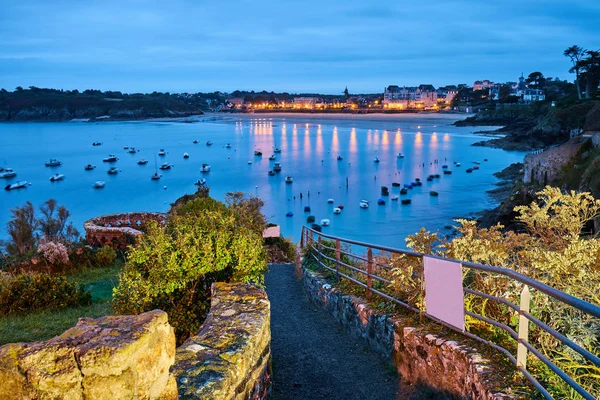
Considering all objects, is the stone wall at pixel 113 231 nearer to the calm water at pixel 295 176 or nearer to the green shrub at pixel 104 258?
the green shrub at pixel 104 258

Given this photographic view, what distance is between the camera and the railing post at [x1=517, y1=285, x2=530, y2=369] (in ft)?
11.1

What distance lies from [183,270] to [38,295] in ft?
16.8

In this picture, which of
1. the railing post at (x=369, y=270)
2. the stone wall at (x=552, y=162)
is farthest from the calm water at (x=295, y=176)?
the railing post at (x=369, y=270)

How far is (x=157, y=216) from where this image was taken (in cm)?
2072

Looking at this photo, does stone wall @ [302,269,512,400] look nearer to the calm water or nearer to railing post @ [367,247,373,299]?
railing post @ [367,247,373,299]

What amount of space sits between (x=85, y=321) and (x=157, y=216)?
18224 millimetres

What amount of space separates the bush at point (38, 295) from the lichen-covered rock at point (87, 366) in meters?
7.64

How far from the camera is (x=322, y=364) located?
614 cm

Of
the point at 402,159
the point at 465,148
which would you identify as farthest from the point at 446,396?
the point at 465,148

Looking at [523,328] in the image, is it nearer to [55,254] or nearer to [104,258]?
[55,254]

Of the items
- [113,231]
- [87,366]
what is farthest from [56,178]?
[87,366]

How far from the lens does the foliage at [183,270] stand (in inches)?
236

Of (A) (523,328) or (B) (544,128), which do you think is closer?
(A) (523,328)

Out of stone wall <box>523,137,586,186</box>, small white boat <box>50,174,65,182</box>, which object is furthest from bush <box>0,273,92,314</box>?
small white boat <box>50,174,65,182</box>
